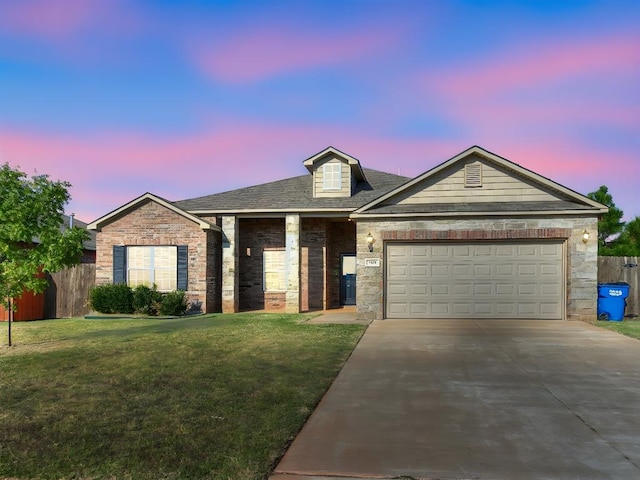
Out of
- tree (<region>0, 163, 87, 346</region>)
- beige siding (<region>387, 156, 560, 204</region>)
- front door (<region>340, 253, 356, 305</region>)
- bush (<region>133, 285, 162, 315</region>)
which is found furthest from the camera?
front door (<region>340, 253, 356, 305</region>)

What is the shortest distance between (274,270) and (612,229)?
51.7ft

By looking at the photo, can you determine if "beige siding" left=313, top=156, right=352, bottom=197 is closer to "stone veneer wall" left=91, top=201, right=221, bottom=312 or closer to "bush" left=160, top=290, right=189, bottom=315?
Answer: "stone veneer wall" left=91, top=201, right=221, bottom=312

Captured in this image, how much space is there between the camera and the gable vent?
14.9 metres

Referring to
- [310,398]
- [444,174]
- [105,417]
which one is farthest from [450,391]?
[444,174]

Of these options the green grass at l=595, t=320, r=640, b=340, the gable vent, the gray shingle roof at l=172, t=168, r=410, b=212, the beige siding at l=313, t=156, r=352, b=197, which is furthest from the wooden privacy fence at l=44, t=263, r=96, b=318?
the green grass at l=595, t=320, r=640, b=340

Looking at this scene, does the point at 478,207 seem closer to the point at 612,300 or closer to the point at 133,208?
the point at 612,300

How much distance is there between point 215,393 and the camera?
19.6 feet

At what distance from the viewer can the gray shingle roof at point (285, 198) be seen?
17.3 meters

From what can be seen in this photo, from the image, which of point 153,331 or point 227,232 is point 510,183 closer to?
point 227,232

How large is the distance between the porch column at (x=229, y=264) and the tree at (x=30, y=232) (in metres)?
7.62

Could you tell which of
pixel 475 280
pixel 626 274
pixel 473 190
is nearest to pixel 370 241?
pixel 475 280

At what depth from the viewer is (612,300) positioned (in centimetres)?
1410

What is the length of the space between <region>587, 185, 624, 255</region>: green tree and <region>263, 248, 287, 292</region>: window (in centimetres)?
1449

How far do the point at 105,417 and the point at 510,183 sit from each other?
1329 centimetres
